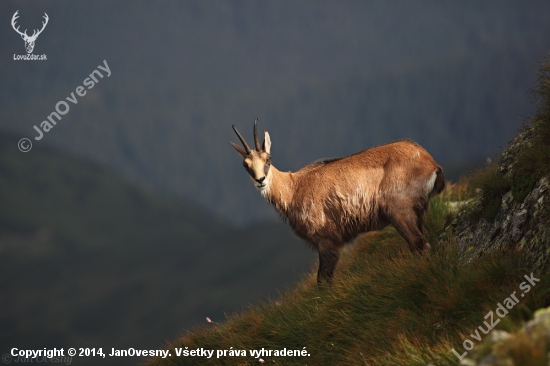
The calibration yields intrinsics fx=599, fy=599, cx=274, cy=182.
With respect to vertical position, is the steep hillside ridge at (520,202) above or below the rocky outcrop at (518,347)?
above

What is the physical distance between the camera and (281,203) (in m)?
11.4

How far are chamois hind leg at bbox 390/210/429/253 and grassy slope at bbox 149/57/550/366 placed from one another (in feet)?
1.02

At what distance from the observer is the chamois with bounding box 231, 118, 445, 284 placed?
1026cm

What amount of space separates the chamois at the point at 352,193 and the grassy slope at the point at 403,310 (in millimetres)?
565

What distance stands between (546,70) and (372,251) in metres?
5.08

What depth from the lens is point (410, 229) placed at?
33.3 ft

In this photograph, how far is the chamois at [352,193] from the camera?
10258mm
